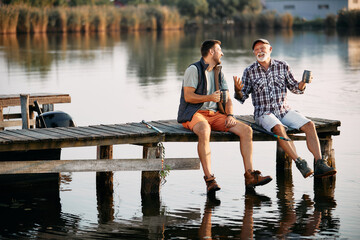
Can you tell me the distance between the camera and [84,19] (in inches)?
2087

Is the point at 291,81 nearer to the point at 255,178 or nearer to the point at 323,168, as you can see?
the point at 323,168

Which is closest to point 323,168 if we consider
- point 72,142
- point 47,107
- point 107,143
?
point 107,143

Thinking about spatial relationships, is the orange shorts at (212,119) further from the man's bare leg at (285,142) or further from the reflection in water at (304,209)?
the reflection in water at (304,209)

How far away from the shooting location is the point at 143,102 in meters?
16.4

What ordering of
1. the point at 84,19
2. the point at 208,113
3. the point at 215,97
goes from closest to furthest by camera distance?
the point at 215,97 < the point at 208,113 < the point at 84,19

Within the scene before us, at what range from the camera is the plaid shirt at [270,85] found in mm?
8656

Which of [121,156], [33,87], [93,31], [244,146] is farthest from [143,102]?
[93,31]

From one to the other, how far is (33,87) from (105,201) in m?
11.3

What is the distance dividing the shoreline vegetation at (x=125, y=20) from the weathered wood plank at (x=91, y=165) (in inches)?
1564

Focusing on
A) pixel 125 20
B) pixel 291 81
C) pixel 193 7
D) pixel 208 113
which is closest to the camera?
pixel 208 113

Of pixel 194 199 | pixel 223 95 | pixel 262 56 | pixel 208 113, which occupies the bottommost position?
pixel 194 199

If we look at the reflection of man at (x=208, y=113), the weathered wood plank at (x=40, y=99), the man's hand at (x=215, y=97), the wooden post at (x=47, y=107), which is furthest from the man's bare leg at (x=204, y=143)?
the wooden post at (x=47, y=107)

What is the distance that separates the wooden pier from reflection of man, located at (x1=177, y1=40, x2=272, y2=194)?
0.15 meters

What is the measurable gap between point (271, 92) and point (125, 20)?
4939cm
